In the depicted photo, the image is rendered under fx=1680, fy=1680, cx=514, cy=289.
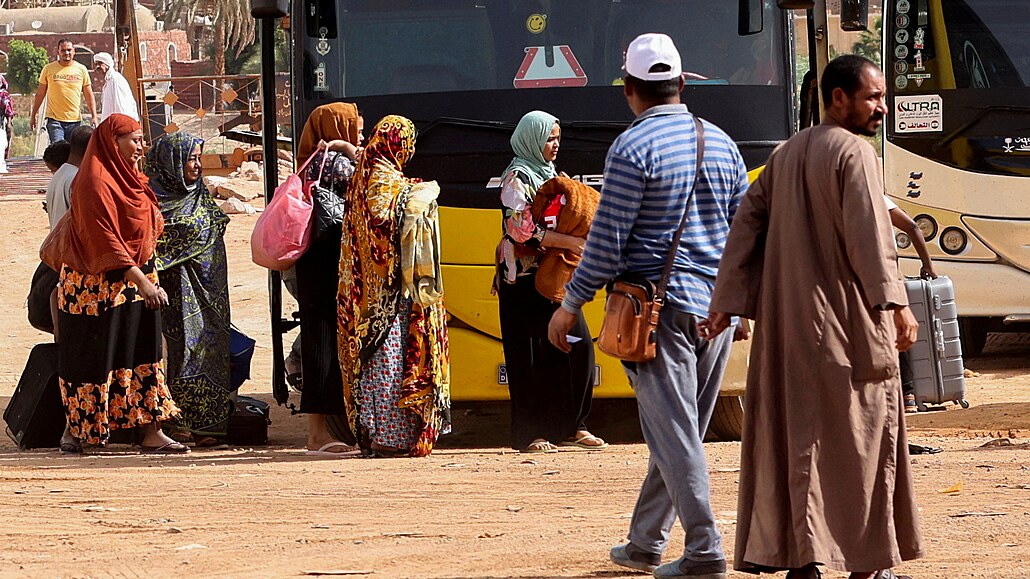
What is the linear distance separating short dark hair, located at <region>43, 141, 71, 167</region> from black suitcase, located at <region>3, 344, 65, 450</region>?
1.05 metres

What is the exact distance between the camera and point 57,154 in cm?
942

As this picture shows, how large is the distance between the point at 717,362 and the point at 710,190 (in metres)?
0.55

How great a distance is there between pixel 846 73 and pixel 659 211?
71cm

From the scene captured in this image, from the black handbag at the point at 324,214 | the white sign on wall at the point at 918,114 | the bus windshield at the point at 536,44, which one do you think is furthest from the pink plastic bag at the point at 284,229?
the white sign on wall at the point at 918,114

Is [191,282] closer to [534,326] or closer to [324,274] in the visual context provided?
[324,274]

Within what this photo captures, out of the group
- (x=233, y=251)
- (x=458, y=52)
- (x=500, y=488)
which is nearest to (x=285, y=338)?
(x=233, y=251)

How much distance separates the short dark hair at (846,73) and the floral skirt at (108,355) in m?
4.79

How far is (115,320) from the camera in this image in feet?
28.3

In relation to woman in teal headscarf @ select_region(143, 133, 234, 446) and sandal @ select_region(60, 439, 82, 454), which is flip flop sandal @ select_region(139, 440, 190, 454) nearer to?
woman in teal headscarf @ select_region(143, 133, 234, 446)

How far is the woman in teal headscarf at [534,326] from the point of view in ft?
26.3

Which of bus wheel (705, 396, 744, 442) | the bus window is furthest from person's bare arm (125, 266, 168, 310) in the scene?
the bus window

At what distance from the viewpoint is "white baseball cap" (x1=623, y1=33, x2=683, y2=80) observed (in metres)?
5.06

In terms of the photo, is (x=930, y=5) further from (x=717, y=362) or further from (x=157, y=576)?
(x=157, y=576)

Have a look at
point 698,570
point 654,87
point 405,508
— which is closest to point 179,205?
point 405,508
